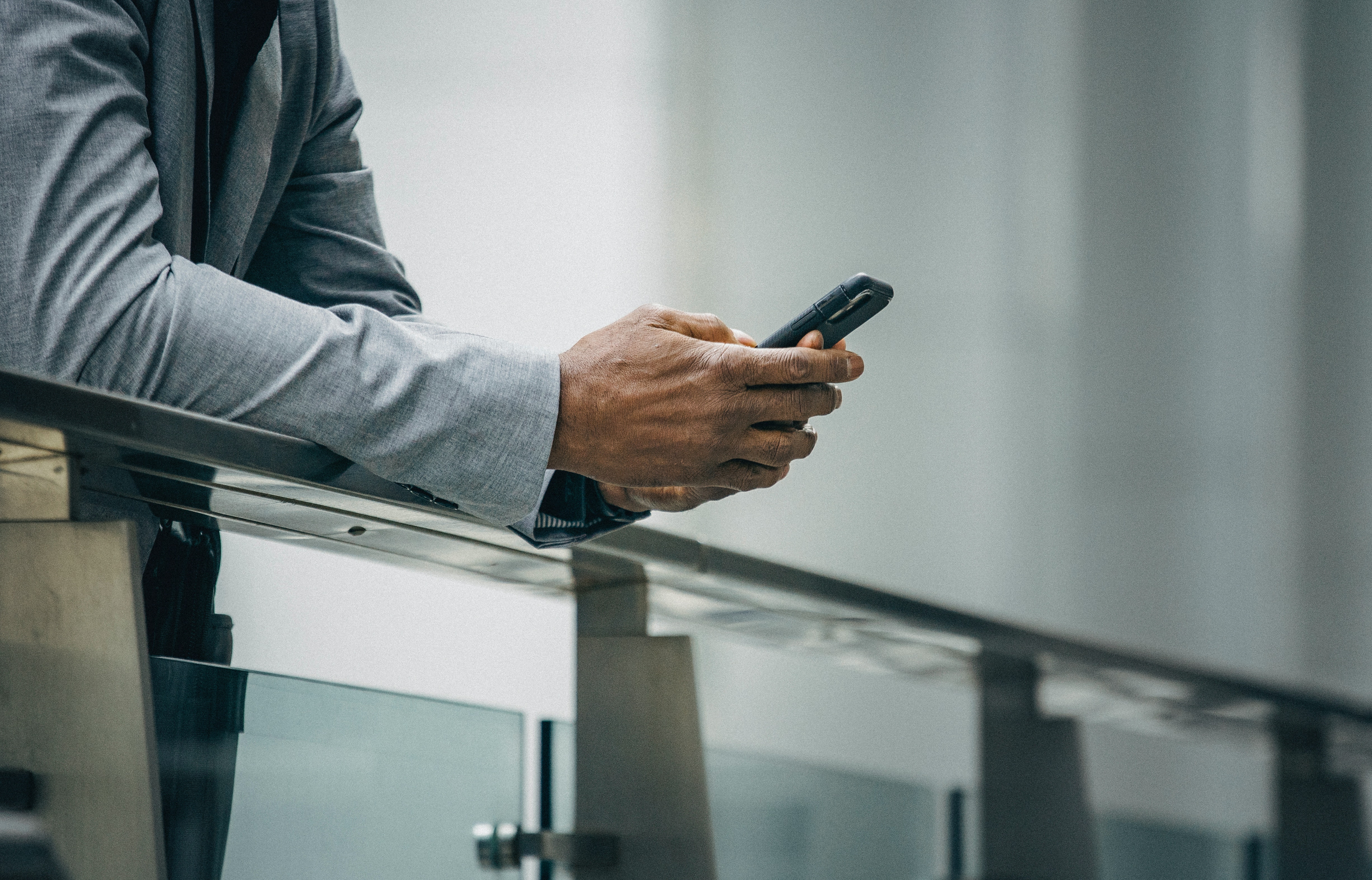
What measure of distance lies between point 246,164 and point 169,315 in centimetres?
21

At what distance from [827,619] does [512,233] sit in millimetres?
1397

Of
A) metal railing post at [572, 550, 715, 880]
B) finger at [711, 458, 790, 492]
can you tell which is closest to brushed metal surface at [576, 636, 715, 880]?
metal railing post at [572, 550, 715, 880]

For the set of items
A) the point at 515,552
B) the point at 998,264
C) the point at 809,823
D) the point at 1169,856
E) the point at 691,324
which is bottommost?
the point at 1169,856

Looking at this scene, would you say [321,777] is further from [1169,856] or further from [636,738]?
[1169,856]

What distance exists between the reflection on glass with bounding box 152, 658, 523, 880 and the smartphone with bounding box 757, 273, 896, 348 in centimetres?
23

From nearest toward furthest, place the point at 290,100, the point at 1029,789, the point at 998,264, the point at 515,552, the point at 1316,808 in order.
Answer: the point at 515,552 → the point at 290,100 → the point at 1029,789 → the point at 1316,808 → the point at 998,264

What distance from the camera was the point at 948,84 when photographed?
87.2 inches

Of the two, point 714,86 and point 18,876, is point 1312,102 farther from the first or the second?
point 18,876

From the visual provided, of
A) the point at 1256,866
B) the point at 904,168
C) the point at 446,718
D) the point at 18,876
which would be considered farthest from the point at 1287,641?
the point at 18,876

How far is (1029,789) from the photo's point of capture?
112 centimetres

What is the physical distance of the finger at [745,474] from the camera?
52cm

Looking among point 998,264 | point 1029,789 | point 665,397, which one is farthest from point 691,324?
point 998,264

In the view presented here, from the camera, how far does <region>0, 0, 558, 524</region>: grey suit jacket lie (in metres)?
0.42

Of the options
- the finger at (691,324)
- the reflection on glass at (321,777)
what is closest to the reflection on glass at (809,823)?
the reflection on glass at (321,777)
